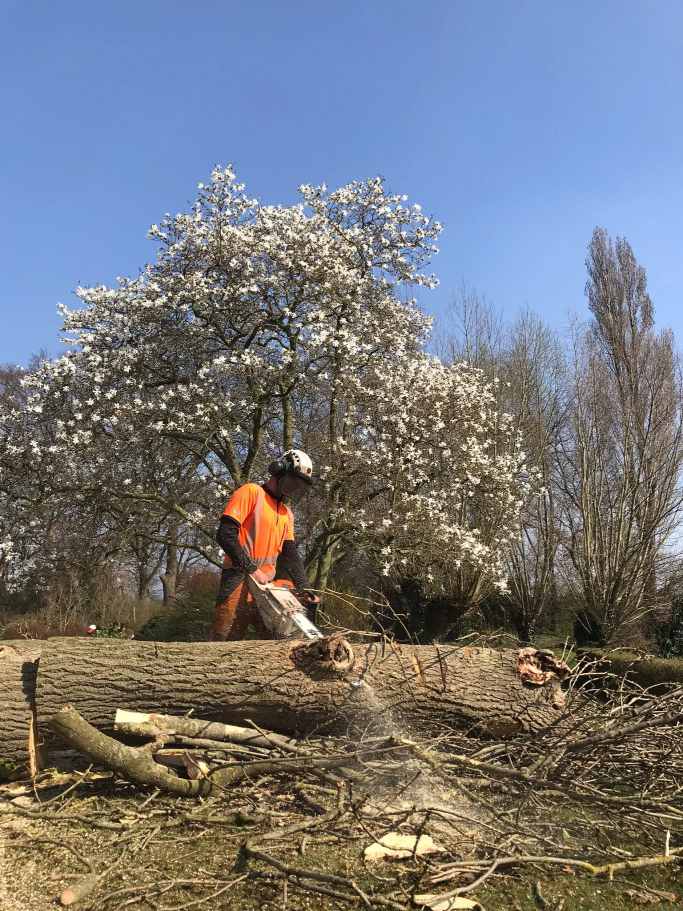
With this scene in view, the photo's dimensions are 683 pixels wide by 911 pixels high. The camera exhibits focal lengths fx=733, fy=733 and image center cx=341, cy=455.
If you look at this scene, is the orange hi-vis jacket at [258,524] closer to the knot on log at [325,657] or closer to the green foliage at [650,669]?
the knot on log at [325,657]

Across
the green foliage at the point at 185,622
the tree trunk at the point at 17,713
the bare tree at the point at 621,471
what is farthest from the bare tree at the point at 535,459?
the tree trunk at the point at 17,713

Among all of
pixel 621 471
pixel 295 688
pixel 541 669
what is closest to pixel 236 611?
pixel 295 688

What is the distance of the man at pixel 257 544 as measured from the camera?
4.82m

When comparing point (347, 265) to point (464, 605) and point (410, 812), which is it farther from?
point (410, 812)

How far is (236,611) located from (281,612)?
1.78 ft

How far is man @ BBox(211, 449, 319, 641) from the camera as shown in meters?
4.82

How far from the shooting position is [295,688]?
3.84 m

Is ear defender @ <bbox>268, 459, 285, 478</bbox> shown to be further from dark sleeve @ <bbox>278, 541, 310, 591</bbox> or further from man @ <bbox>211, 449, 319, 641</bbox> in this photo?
dark sleeve @ <bbox>278, 541, 310, 591</bbox>

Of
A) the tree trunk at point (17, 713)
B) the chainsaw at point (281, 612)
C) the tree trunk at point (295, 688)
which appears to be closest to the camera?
the tree trunk at point (295, 688)

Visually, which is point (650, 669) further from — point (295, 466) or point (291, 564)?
point (295, 466)

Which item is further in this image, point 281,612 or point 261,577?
point 261,577

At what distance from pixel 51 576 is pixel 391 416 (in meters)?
5.98

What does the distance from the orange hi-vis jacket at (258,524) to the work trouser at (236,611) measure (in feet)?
0.49

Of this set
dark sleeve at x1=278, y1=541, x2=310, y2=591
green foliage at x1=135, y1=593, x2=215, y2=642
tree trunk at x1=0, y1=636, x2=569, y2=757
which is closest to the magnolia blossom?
green foliage at x1=135, y1=593, x2=215, y2=642
